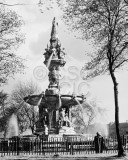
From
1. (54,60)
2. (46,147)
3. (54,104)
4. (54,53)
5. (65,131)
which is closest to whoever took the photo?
(46,147)

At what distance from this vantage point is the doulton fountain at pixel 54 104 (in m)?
34.7

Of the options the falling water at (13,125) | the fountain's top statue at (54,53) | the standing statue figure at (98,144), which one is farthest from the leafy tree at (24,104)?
the standing statue figure at (98,144)

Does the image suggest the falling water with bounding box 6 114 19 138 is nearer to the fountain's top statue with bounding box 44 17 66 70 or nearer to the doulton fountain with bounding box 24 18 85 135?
the fountain's top statue with bounding box 44 17 66 70

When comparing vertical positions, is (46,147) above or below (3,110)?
below

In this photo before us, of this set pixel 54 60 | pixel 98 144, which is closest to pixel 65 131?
pixel 54 60

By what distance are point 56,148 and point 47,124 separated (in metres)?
10.1

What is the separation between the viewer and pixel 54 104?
116 feet

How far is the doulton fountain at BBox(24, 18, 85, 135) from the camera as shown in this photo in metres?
34.7

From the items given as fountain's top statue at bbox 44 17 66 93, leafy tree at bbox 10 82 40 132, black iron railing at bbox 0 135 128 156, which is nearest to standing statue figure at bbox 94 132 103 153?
black iron railing at bbox 0 135 128 156

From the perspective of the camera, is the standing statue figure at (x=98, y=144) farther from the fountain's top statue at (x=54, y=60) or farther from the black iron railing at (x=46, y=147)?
the fountain's top statue at (x=54, y=60)

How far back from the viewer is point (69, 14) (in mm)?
23188

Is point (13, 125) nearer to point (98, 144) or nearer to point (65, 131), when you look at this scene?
point (65, 131)

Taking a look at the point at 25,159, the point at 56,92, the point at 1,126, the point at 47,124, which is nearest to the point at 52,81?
the point at 56,92

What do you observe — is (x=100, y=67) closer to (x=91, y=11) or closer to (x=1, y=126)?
(x=91, y=11)
